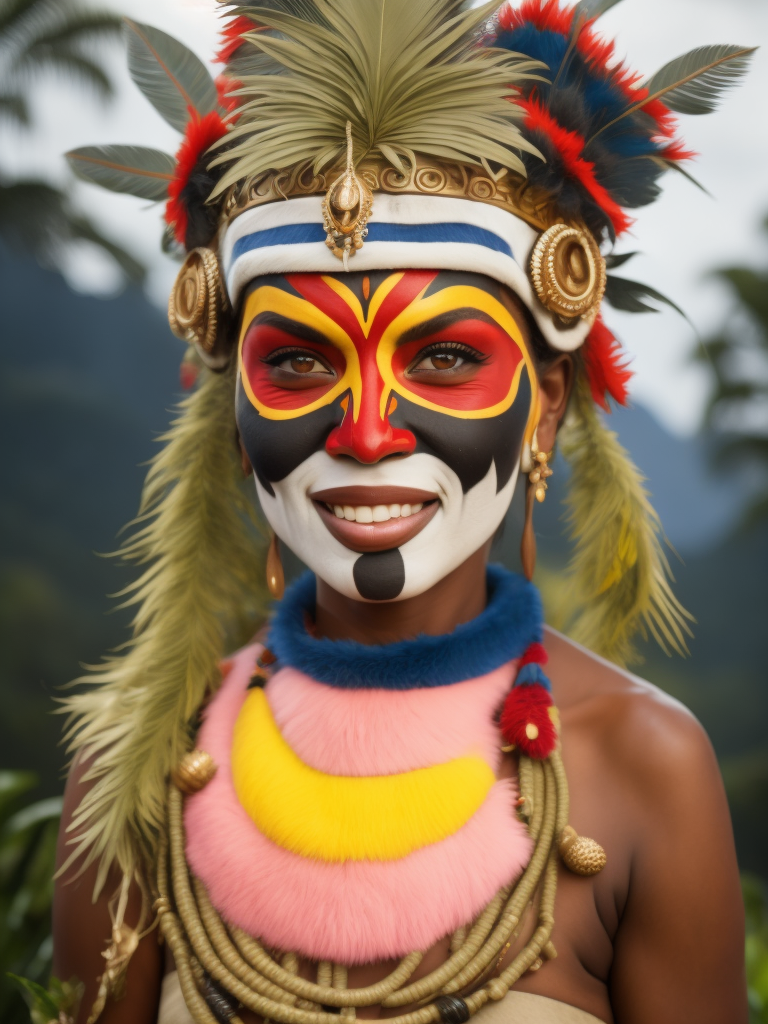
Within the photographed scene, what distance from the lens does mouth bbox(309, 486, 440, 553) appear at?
5.80 feet

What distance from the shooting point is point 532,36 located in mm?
1903

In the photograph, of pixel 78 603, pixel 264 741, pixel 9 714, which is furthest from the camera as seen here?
pixel 78 603

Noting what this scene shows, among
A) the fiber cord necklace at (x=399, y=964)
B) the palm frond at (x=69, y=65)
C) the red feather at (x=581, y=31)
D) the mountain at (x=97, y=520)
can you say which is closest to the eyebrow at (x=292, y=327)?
the red feather at (x=581, y=31)

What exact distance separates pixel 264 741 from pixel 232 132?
3.80 ft

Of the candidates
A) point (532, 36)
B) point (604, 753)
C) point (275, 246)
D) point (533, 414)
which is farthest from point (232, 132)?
point (604, 753)

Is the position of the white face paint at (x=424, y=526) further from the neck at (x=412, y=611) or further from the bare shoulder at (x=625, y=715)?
the bare shoulder at (x=625, y=715)

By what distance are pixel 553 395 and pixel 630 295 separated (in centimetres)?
35

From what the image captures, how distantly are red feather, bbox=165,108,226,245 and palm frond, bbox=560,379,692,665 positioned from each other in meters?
0.93

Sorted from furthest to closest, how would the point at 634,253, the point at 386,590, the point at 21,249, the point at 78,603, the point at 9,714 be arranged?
1. the point at 78,603
2. the point at 9,714
3. the point at 21,249
4. the point at 634,253
5. the point at 386,590

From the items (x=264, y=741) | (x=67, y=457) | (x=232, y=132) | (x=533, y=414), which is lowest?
(x=67, y=457)

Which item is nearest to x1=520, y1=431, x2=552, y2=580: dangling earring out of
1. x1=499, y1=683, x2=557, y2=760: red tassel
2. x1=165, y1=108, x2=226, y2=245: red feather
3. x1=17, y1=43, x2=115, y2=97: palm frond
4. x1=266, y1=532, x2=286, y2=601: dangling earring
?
x1=499, y1=683, x2=557, y2=760: red tassel

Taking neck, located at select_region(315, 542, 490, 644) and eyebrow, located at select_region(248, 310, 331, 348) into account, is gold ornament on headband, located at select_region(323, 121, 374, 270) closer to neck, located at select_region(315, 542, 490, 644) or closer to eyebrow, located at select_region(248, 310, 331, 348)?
eyebrow, located at select_region(248, 310, 331, 348)

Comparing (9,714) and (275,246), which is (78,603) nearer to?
(9,714)

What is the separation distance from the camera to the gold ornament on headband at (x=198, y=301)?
2.00 metres
